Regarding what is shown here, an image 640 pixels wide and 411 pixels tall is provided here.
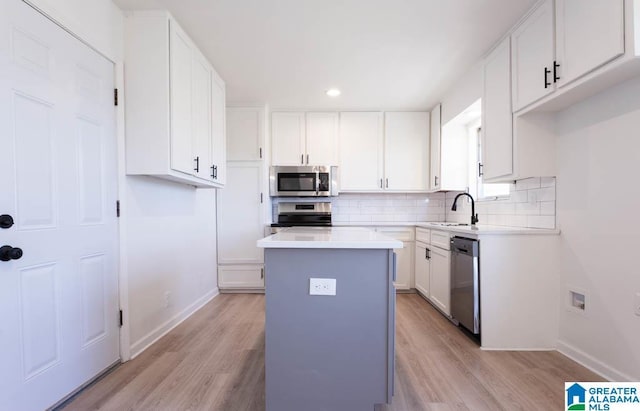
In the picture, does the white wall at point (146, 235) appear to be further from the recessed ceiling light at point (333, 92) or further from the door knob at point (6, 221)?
the recessed ceiling light at point (333, 92)

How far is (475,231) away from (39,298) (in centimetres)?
277

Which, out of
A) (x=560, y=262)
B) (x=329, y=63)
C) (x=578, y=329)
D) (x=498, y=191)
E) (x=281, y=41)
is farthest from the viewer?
(x=498, y=191)

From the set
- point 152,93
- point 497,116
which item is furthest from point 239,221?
point 497,116

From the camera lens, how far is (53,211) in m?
1.51

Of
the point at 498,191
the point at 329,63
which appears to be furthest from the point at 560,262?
the point at 329,63

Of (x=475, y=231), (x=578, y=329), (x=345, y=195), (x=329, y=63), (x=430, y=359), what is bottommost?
(x=430, y=359)

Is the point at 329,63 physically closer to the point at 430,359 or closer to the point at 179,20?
the point at 179,20

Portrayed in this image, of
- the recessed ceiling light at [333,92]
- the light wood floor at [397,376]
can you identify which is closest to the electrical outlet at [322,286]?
the light wood floor at [397,376]

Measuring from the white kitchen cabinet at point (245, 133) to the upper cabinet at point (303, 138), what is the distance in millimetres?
231

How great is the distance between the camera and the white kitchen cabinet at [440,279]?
2742 millimetres

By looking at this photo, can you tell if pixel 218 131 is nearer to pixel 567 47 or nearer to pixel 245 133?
pixel 245 133

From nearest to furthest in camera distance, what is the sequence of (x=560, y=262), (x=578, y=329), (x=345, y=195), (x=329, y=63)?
(x=578, y=329) < (x=560, y=262) < (x=329, y=63) < (x=345, y=195)

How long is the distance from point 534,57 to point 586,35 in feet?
1.32

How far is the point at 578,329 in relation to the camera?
199 cm
